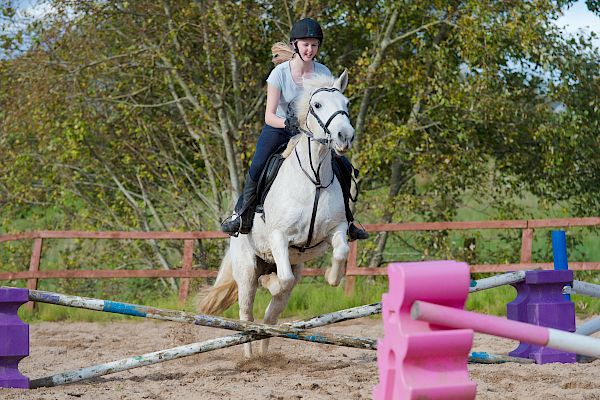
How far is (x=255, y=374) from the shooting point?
5.54 metres

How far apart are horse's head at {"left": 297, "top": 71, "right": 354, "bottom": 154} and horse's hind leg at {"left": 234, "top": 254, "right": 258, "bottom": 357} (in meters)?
1.29

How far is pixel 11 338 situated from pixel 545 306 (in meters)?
3.23

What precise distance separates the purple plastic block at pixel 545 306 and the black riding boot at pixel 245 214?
6.33 feet

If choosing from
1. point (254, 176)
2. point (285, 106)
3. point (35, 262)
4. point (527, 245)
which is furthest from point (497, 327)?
point (35, 262)

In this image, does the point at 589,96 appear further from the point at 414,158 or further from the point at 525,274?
the point at 525,274

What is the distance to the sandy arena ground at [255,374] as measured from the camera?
15.1 feet

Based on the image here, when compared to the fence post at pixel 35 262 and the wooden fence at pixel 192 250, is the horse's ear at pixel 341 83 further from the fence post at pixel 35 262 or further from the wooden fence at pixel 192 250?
the fence post at pixel 35 262

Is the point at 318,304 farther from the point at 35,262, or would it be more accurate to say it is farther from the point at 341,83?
the point at 341,83

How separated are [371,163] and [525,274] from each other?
5814 mm

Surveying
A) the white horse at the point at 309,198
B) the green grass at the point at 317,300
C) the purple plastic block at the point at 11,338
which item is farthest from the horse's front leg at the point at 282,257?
the green grass at the point at 317,300

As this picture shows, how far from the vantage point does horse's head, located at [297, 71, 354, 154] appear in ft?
16.7

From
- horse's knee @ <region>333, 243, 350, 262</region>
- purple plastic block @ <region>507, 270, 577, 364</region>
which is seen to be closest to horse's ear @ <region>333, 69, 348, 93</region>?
horse's knee @ <region>333, 243, 350, 262</region>

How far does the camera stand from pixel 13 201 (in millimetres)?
12602

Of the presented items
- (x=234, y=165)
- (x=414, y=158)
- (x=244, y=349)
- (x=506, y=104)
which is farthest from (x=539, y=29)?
(x=244, y=349)
